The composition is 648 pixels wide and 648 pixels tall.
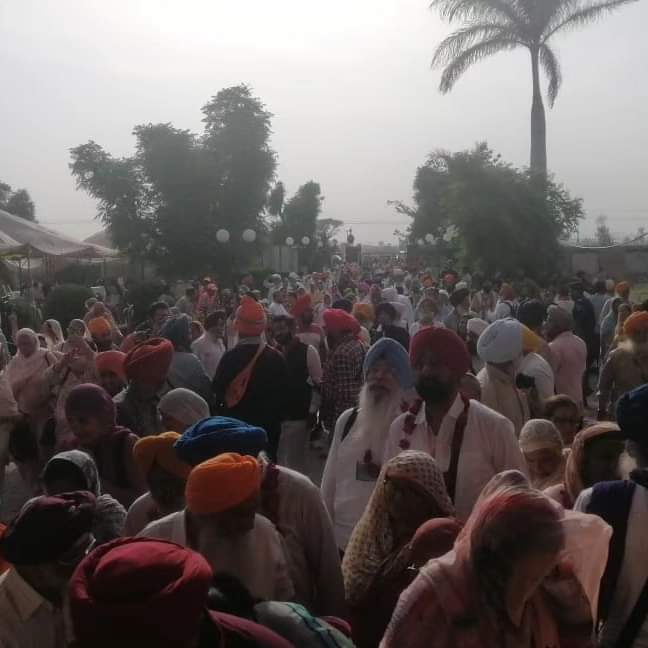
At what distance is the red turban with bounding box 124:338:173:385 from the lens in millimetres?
5684

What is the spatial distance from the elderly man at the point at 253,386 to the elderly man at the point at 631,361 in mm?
2716

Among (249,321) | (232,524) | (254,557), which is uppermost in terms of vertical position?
(249,321)

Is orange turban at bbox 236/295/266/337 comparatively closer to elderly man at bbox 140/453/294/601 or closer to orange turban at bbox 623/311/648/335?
orange turban at bbox 623/311/648/335

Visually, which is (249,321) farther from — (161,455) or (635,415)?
(635,415)

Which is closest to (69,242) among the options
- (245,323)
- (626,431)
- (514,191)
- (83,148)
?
(83,148)

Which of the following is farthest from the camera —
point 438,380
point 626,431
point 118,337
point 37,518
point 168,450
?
point 118,337

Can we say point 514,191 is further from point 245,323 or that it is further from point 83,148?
point 245,323

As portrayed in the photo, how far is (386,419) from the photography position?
4.57 metres

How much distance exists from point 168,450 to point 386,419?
4.08ft

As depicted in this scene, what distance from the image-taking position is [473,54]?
3278 cm

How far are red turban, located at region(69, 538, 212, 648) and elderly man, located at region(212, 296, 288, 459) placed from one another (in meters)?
4.68

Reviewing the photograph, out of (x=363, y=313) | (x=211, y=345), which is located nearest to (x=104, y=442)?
(x=211, y=345)

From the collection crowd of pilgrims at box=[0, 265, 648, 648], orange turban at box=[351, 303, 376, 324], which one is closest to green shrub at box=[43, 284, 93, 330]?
orange turban at box=[351, 303, 376, 324]

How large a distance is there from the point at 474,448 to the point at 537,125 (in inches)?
1227
